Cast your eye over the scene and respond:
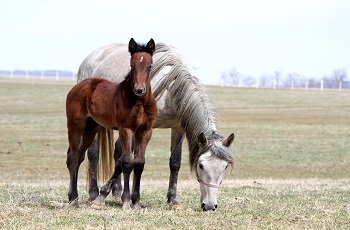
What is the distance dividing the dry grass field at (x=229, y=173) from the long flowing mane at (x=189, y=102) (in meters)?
0.75

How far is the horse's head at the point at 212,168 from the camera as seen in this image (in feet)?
27.2

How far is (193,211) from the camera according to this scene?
8.33 m

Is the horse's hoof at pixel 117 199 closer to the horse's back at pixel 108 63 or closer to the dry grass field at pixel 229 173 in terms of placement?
the dry grass field at pixel 229 173

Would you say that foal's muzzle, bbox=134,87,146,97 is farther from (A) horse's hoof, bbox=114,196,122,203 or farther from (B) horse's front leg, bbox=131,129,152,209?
(A) horse's hoof, bbox=114,196,122,203

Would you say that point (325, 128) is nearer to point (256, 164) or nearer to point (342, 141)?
point (342, 141)

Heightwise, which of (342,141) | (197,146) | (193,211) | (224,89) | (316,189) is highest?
(197,146)

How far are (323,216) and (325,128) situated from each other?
23.9 metres

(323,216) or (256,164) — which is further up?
(323,216)

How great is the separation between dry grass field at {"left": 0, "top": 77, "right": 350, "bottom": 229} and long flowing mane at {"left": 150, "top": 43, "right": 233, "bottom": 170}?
75 centimetres

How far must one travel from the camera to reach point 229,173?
14617 mm

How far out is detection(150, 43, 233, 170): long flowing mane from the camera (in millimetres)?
8656

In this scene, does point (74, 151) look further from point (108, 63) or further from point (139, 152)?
point (108, 63)

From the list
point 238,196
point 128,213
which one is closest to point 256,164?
point 238,196

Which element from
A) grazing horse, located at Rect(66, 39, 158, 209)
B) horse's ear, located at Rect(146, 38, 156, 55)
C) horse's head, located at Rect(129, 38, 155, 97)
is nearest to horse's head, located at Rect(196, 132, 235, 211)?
grazing horse, located at Rect(66, 39, 158, 209)
